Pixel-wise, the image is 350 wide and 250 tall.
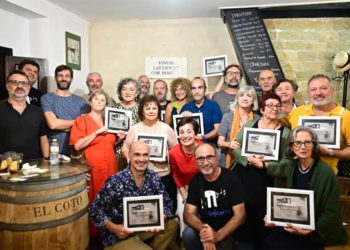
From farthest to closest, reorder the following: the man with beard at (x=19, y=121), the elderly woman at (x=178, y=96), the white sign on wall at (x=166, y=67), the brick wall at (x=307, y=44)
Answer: the white sign on wall at (x=166, y=67) → the brick wall at (x=307, y=44) → the elderly woman at (x=178, y=96) → the man with beard at (x=19, y=121)

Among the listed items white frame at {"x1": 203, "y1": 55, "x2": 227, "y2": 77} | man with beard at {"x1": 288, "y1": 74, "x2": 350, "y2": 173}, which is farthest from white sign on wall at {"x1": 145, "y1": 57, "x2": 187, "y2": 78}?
man with beard at {"x1": 288, "y1": 74, "x2": 350, "y2": 173}

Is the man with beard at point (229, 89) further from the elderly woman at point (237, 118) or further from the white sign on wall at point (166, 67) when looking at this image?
the white sign on wall at point (166, 67)

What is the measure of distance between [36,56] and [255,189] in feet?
11.0

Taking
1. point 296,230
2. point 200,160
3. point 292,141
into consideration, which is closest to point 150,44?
point 200,160

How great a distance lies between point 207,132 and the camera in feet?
11.2

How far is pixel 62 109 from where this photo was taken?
3.41 meters

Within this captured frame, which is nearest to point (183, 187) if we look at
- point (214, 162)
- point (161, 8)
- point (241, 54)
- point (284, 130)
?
point (214, 162)

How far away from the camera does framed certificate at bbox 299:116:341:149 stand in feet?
8.48

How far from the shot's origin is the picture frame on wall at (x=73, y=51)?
15.8ft

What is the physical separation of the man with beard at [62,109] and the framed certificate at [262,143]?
177 centimetres

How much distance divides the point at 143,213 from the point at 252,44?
3.07 meters

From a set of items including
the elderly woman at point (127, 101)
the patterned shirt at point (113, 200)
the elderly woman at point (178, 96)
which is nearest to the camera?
the patterned shirt at point (113, 200)

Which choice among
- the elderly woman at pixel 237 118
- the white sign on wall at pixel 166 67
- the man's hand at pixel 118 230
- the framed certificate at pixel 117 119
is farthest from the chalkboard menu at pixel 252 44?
the man's hand at pixel 118 230

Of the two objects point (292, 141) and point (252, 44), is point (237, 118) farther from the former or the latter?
point (252, 44)
